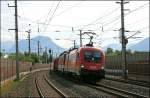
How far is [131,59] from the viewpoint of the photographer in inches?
2243

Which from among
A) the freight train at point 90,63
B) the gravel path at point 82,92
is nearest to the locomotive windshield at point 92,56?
the freight train at point 90,63

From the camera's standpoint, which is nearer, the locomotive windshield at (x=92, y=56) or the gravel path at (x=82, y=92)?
the gravel path at (x=82, y=92)

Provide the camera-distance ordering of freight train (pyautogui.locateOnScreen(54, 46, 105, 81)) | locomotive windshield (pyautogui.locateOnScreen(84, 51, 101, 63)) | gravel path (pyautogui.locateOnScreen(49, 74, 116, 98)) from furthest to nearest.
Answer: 1. locomotive windshield (pyautogui.locateOnScreen(84, 51, 101, 63))
2. freight train (pyautogui.locateOnScreen(54, 46, 105, 81))
3. gravel path (pyautogui.locateOnScreen(49, 74, 116, 98))

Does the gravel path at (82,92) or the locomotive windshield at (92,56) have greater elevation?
the locomotive windshield at (92,56)

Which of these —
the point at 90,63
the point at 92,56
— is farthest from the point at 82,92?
the point at 92,56

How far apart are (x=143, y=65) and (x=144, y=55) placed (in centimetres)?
437

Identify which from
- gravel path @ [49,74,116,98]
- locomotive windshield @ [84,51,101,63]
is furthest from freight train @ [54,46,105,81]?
gravel path @ [49,74,116,98]

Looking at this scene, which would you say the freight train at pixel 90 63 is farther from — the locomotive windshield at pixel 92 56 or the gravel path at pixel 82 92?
the gravel path at pixel 82 92

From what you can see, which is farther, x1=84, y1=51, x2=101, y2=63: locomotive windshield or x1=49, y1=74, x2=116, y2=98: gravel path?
x1=84, y1=51, x2=101, y2=63: locomotive windshield

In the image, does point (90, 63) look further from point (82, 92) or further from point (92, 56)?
point (82, 92)

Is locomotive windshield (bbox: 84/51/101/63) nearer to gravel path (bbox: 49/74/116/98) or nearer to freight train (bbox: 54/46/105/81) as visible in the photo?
freight train (bbox: 54/46/105/81)

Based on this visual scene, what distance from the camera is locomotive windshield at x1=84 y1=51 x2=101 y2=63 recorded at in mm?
37906

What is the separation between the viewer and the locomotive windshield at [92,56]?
37906 millimetres

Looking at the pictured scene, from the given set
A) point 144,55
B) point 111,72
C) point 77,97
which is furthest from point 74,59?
point 111,72
